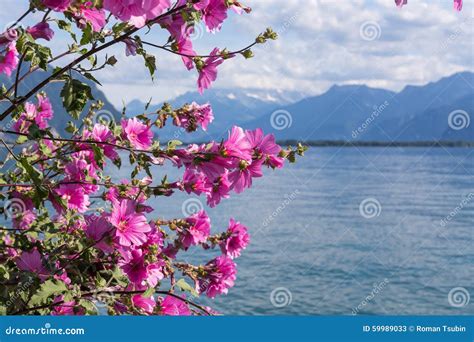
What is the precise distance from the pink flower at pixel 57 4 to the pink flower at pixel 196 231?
1432mm

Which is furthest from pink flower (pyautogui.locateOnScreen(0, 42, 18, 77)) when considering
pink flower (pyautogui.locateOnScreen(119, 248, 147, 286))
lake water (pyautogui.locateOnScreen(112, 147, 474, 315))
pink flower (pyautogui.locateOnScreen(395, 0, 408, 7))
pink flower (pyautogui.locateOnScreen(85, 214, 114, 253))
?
lake water (pyautogui.locateOnScreen(112, 147, 474, 315))

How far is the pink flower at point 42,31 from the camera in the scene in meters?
2.66

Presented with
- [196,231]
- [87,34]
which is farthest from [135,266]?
[87,34]

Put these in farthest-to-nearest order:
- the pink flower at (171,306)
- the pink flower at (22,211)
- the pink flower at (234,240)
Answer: the pink flower at (234,240)
the pink flower at (22,211)
the pink flower at (171,306)

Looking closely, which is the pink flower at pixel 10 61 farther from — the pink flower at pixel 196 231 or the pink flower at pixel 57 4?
the pink flower at pixel 196 231

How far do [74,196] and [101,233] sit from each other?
659 mm

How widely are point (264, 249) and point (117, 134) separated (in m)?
20.1

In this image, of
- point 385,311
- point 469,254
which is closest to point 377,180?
point 469,254

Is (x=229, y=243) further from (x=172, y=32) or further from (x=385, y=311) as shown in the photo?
(x=385, y=311)

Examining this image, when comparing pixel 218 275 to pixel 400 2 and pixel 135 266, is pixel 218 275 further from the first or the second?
pixel 400 2

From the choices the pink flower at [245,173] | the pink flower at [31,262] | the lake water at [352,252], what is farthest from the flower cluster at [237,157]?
the lake water at [352,252]

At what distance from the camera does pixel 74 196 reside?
330 centimetres

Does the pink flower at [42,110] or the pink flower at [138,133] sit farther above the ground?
the pink flower at [42,110]

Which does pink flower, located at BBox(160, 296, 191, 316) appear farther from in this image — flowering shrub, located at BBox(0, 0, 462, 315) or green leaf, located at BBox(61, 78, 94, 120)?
green leaf, located at BBox(61, 78, 94, 120)
